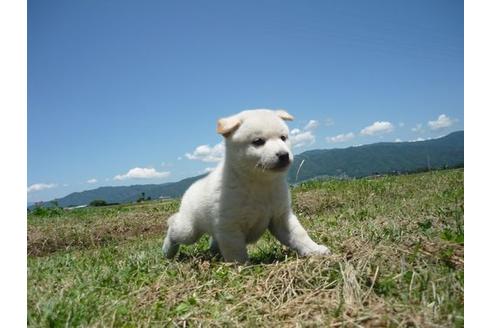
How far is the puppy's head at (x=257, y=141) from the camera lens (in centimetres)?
429

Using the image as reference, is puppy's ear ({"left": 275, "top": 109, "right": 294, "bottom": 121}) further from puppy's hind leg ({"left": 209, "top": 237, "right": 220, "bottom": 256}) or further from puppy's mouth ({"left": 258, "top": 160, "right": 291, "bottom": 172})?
puppy's hind leg ({"left": 209, "top": 237, "right": 220, "bottom": 256})

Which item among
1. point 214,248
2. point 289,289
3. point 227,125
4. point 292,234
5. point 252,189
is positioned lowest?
point 214,248

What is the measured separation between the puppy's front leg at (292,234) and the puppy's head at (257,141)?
688mm

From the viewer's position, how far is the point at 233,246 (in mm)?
4574

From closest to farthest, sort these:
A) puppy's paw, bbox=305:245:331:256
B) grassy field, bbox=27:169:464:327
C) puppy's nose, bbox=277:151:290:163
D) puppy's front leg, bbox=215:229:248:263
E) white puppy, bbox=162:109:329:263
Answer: grassy field, bbox=27:169:464:327
puppy's paw, bbox=305:245:331:256
puppy's nose, bbox=277:151:290:163
white puppy, bbox=162:109:329:263
puppy's front leg, bbox=215:229:248:263

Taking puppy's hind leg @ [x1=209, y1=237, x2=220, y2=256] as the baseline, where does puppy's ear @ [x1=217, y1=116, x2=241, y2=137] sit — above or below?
above

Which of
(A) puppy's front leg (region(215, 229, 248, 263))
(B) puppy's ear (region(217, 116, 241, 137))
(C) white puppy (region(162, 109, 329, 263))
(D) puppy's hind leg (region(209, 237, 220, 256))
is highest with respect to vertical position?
(B) puppy's ear (region(217, 116, 241, 137))

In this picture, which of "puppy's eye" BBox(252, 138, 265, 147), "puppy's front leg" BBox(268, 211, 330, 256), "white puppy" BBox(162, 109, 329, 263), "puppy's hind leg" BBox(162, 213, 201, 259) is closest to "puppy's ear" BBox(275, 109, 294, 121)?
"white puppy" BBox(162, 109, 329, 263)

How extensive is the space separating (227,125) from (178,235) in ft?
6.07

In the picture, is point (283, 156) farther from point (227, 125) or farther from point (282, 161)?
point (227, 125)

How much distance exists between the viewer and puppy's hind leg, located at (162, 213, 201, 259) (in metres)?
5.57

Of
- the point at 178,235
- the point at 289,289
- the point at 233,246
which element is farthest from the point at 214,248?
the point at 289,289

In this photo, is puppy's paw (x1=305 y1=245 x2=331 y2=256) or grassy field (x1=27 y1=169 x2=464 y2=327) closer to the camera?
grassy field (x1=27 y1=169 x2=464 y2=327)

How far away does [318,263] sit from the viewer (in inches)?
139
